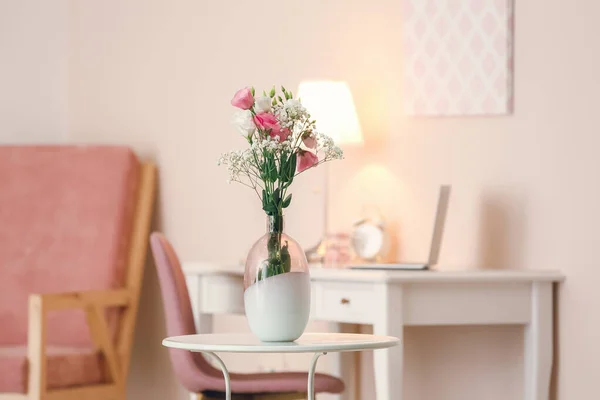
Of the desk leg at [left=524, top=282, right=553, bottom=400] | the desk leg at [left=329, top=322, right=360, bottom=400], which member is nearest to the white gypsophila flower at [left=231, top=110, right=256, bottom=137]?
the desk leg at [left=524, top=282, right=553, bottom=400]

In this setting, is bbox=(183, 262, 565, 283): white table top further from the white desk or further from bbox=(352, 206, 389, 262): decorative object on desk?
bbox=(352, 206, 389, 262): decorative object on desk

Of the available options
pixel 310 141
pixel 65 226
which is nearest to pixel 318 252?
pixel 65 226

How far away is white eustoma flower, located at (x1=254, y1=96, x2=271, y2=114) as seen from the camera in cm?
Result: 232

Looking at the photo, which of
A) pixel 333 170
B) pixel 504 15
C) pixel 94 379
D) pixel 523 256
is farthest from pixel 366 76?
pixel 94 379

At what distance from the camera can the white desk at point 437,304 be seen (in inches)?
112

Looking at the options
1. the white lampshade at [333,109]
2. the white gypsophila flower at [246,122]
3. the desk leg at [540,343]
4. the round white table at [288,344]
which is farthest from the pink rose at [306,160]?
the white lampshade at [333,109]

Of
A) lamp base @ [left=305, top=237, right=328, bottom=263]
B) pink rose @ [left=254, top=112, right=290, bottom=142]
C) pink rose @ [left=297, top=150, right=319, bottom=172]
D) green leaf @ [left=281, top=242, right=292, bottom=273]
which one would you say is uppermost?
pink rose @ [left=254, top=112, right=290, bottom=142]

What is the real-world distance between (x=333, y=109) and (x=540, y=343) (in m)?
0.95

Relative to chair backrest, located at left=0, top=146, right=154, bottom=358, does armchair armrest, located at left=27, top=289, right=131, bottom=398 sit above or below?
below

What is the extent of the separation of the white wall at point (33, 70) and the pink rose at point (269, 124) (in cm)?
237

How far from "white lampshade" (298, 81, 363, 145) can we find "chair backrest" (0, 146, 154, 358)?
3.11 feet

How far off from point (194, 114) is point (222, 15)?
1.22ft

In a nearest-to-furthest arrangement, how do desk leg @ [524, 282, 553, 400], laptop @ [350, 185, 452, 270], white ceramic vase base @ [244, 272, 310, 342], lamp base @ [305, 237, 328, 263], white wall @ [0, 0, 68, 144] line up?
white ceramic vase base @ [244, 272, 310, 342] < desk leg @ [524, 282, 553, 400] < laptop @ [350, 185, 452, 270] < lamp base @ [305, 237, 328, 263] < white wall @ [0, 0, 68, 144]

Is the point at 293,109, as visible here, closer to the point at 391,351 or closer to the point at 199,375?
the point at 391,351
